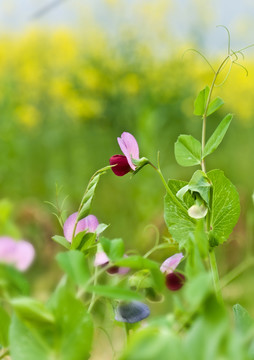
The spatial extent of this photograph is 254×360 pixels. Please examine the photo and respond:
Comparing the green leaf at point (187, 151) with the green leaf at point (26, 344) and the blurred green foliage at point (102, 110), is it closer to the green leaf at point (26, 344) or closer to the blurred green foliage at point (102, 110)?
the green leaf at point (26, 344)

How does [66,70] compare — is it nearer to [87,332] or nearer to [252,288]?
[252,288]

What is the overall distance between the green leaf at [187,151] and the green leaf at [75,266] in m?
0.10

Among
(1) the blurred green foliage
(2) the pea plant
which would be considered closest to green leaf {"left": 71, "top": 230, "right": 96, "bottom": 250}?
(2) the pea plant

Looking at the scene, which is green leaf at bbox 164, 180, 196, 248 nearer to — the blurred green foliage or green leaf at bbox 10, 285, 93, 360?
green leaf at bbox 10, 285, 93, 360

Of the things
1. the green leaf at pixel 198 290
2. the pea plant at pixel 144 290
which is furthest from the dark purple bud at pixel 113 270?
the green leaf at pixel 198 290

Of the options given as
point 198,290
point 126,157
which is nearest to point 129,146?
point 126,157

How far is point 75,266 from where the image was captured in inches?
6.3

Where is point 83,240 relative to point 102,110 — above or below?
above

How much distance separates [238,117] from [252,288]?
1755mm

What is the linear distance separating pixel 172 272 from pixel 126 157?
0.05m

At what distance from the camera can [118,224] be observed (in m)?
2.48

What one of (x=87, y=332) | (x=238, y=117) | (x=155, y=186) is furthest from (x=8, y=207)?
(x=238, y=117)

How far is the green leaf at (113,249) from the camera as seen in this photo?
0.59 feet

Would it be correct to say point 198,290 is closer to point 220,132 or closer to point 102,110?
point 220,132
